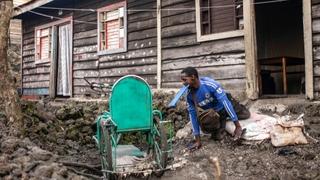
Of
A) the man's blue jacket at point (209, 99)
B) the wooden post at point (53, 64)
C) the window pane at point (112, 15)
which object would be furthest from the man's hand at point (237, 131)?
the wooden post at point (53, 64)

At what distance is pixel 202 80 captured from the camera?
23.0 ft

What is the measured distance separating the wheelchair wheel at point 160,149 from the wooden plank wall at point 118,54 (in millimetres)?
4918

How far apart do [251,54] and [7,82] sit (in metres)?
4.50

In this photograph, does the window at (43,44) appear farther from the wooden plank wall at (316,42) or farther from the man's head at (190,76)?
the wooden plank wall at (316,42)

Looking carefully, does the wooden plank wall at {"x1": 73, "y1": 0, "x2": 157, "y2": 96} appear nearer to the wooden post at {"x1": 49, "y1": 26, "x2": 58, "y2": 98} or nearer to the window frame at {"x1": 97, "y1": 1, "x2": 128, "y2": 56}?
the window frame at {"x1": 97, "y1": 1, "x2": 128, "y2": 56}

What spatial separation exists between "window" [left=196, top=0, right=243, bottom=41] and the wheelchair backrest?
329 centimetres

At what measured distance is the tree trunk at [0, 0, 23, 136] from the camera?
7.29 metres

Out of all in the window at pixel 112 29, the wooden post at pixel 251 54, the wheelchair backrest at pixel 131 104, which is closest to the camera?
the wheelchair backrest at pixel 131 104

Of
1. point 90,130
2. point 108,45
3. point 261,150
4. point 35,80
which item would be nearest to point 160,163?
point 261,150

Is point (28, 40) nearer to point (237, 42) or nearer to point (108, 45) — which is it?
point (108, 45)

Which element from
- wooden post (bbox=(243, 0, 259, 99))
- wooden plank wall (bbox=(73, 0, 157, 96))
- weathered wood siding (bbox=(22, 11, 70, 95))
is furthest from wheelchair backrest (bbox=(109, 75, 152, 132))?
weathered wood siding (bbox=(22, 11, 70, 95))

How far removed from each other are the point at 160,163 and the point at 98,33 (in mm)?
8131

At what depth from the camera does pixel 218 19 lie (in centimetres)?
958

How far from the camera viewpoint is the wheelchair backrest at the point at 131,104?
6312mm
